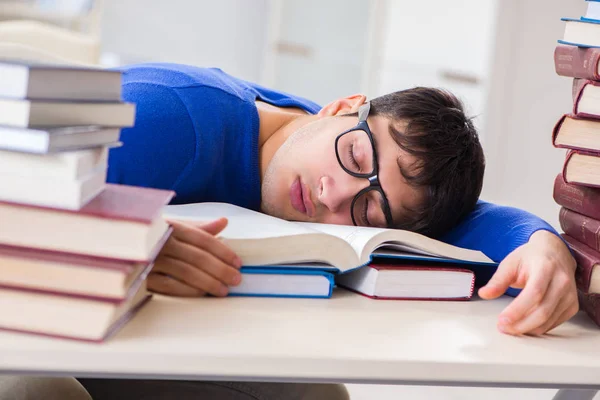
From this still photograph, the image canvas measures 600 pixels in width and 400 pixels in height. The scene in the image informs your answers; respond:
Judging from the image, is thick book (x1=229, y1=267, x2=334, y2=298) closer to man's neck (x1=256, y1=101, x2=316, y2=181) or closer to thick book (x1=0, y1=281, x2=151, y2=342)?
thick book (x1=0, y1=281, x2=151, y2=342)

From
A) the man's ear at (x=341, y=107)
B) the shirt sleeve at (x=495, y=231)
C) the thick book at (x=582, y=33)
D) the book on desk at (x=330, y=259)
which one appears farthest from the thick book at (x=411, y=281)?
the man's ear at (x=341, y=107)

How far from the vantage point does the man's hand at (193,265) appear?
33.0 inches

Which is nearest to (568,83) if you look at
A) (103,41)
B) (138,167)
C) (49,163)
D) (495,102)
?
(495,102)

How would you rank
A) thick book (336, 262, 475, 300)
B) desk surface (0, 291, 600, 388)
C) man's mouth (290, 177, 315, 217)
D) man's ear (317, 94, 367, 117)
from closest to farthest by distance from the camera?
desk surface (0, 291, 600, 388), thick book (336, 262, 475, 300), man's mouth (290, 177, 315, 217), man's ear (317, 94, 367, 117)

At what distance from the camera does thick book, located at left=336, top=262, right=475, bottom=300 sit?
97cm

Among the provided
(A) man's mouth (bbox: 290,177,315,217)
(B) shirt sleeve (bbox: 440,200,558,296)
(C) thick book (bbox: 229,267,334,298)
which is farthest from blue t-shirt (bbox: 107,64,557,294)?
(C) thick book (bbox: 229,267,334,298)

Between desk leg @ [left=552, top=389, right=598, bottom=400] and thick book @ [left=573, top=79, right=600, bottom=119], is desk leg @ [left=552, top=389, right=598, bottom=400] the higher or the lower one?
the lower one

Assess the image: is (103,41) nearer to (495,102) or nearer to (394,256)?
(495,102)

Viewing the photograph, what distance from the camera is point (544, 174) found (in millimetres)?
4309

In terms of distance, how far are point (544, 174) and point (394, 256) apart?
11.7 ft

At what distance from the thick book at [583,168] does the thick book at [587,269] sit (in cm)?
10

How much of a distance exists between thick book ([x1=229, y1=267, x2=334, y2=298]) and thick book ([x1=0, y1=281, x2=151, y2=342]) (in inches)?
9.6

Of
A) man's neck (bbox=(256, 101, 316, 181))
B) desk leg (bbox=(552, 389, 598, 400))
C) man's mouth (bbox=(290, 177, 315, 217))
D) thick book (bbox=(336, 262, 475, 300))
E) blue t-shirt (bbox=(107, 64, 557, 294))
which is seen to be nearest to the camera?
thick book (bbox=(336, 262, 475, 300))

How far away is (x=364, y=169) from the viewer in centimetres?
134
